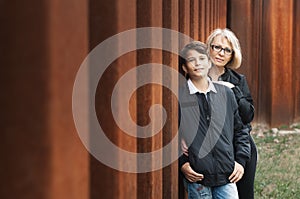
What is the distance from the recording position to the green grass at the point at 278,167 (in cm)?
569

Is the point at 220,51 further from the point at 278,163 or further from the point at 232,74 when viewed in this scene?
the point at 278,163

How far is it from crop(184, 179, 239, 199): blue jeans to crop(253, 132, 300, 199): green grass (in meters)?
2.66

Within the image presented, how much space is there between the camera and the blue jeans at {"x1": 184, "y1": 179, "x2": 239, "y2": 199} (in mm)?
2852

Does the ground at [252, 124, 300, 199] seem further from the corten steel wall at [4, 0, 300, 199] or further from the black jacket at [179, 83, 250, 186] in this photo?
the corten steel wall at [4, 0, 300, 199]

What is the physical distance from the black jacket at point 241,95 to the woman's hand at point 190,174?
0.58m

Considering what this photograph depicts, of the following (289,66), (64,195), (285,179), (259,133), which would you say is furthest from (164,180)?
(289,66)

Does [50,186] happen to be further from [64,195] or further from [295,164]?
[295,164]

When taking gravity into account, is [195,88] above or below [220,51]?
below

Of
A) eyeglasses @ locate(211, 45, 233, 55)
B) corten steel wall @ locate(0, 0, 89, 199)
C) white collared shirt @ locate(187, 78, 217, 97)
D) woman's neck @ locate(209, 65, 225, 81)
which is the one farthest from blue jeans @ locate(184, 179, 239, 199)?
corten steel wall @ locate(0, 0, 89, 199)

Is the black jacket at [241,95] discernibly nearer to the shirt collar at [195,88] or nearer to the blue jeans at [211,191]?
the shirt collar at [195,88]

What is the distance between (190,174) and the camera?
2.83 metres

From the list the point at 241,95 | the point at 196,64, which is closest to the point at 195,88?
the point at 196,64

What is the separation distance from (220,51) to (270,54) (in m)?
7.11

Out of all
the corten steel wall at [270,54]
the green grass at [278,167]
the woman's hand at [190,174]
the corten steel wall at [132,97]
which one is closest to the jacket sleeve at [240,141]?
the woman's hand at [190,174]
